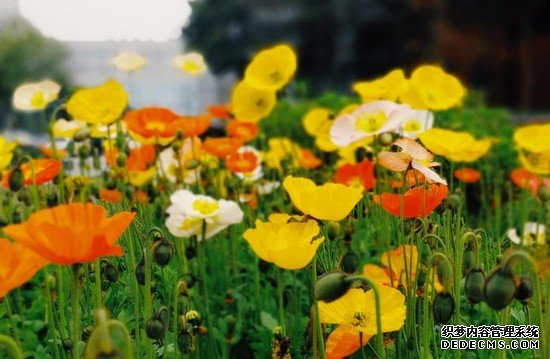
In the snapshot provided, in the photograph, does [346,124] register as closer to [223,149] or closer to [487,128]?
[223,149]

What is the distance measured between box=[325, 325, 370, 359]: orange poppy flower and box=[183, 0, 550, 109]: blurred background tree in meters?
13.6

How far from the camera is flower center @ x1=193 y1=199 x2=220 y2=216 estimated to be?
160cm

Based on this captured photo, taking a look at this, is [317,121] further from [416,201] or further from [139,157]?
[416,201]

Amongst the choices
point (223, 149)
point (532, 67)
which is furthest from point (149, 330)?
point (532, 67)

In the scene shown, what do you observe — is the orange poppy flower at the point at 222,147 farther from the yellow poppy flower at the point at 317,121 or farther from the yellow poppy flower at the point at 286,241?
the yellow poppy flower at the point at 286,241

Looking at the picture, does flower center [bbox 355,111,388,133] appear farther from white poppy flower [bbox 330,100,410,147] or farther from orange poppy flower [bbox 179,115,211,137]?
orange poppy flower [bbox 179,115,211,137]

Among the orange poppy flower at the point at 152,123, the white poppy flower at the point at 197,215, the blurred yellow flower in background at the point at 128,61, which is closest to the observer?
the white poppy flower at the point at 197,215

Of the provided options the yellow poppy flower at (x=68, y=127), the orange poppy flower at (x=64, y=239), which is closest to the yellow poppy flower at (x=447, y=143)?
the orange poppy flower at (x=64, y=239)

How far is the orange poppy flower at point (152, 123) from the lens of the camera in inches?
72.1

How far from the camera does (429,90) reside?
192 centimetres

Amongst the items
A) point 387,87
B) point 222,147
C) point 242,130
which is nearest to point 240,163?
point 222,147

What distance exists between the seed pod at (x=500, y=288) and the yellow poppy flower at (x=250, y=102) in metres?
1.37

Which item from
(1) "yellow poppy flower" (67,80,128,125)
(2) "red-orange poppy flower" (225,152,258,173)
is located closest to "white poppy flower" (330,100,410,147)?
(2) "red-orange poppy flower" (225,152,258,173)

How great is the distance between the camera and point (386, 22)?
16562mm
